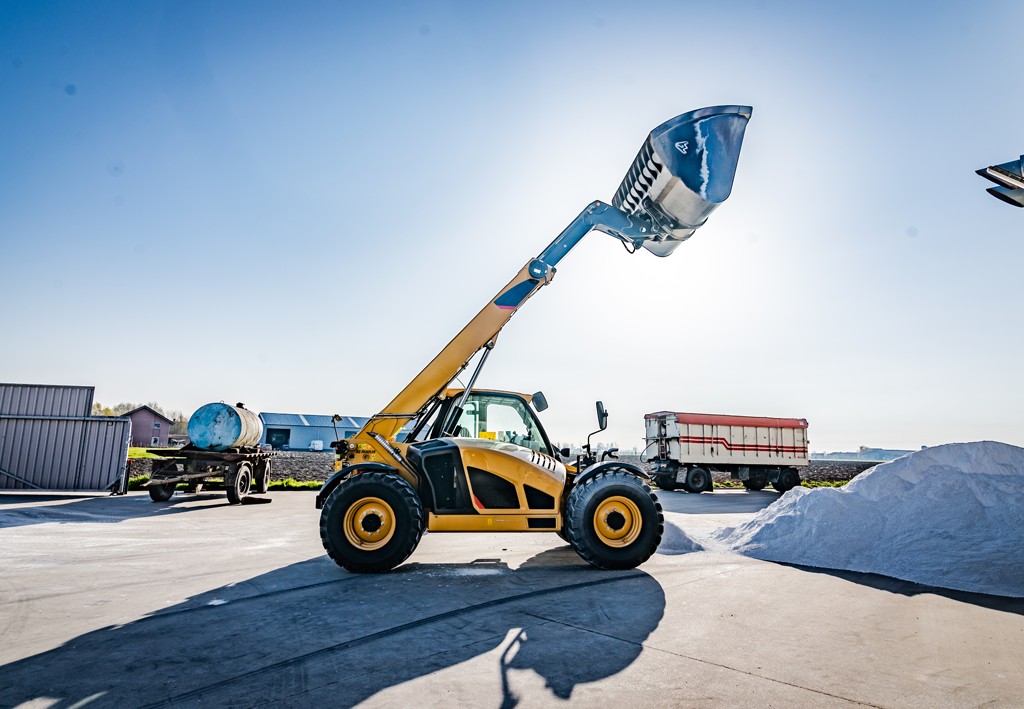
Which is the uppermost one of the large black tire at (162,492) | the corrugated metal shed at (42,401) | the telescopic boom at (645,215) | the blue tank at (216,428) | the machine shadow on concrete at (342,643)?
the telescopic boom at (645,215)

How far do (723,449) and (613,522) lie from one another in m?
17.4

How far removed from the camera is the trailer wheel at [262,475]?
1766cm

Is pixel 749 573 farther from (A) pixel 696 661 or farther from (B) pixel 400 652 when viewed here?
(B) pixel 400 652

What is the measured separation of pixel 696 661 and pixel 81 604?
5.19 m

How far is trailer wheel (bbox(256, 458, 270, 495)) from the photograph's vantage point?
695 inches

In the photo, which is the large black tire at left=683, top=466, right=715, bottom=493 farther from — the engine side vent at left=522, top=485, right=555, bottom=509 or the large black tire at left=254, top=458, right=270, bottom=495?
the engine side vent at left=522, top=485, right=555, bottom=509

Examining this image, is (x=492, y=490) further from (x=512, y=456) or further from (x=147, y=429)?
(x=147, y=429)

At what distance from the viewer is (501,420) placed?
732 centimetres

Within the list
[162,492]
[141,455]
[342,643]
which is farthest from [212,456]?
[141,455]

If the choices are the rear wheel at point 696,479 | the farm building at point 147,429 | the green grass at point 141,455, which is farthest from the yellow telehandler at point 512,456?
the farm building at point 147,429

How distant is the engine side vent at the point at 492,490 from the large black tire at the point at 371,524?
0.70 metres

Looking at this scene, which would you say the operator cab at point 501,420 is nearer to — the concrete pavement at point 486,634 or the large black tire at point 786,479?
the concrete pavement at point 486,634

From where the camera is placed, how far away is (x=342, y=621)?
14.8ft

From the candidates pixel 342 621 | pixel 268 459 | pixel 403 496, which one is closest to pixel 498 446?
pixel 403 496
